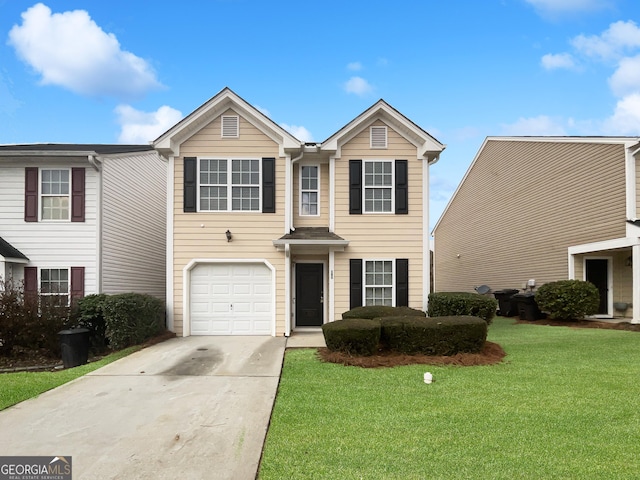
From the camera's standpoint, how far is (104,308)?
1105cm

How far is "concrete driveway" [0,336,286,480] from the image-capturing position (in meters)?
4.44

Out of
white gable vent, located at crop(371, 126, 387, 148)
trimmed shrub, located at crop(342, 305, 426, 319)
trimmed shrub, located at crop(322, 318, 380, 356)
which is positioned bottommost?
trimmed shrub, located at crop(322, 318, 380, 356)

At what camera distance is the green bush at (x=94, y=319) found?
11500mm

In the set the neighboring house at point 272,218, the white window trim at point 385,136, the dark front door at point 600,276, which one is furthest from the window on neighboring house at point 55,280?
the dark front door at point 600,276

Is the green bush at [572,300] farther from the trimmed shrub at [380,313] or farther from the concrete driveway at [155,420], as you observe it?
the concrete driveway at [155,420]

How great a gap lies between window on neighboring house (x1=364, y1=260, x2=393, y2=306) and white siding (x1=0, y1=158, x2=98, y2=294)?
845cm

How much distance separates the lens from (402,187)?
13.5 m

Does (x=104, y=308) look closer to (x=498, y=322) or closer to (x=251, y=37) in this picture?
(x=251, y=37)

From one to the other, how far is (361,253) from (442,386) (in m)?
6.50

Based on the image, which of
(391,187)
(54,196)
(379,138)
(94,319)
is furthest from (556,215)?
(54,196)

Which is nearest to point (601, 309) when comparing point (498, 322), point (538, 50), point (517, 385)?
point (498, 322)

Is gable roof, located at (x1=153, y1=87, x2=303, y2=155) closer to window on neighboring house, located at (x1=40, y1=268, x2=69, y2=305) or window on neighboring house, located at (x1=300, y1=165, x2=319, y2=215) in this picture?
window on neighboring house, located at (x1=300, y1=165, x2=319, y2=215)

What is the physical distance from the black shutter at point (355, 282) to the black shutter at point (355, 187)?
1.57 metres

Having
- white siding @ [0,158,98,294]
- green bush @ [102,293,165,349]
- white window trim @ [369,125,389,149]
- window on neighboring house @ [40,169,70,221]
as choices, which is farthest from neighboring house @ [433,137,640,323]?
window on neighboring house @ [40,169,70,221]
